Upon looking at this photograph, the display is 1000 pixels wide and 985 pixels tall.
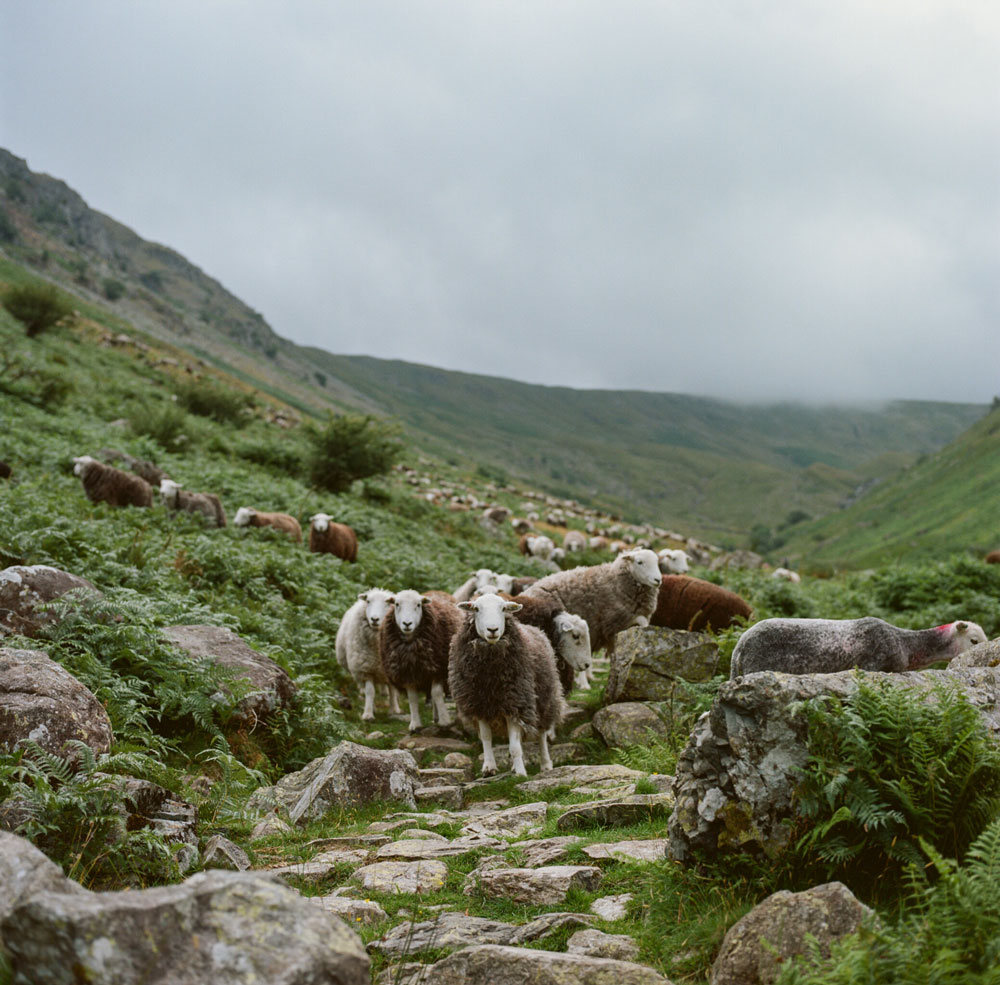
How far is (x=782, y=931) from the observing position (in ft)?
12.3

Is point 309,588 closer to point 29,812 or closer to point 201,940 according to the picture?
point 29,812

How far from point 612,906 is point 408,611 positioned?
22.0 ft

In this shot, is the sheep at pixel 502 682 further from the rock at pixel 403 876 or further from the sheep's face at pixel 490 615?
the rock at pixel 403 876

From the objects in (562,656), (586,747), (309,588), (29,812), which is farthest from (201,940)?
(309,588)

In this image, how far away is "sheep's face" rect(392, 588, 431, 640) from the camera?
1108 cm

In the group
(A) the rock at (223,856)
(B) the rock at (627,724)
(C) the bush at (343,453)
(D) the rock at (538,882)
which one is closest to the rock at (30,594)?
(A) the rock at (223,856)

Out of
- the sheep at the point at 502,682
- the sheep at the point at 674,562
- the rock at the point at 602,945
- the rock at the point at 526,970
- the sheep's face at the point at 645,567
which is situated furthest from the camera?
the sheep at the point at 674,562

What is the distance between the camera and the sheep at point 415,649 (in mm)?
11312

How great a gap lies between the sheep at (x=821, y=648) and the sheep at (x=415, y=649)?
16.1ft

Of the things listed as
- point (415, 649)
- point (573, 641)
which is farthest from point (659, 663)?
point (415, 649)

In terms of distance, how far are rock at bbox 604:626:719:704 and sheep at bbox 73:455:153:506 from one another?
45.2 ft

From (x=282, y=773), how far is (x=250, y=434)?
3274 cm

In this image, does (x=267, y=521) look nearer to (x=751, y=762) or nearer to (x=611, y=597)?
(x=611, y=597)

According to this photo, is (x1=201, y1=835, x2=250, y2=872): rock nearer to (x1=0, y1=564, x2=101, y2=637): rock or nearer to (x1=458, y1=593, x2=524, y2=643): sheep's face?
(x1=0, y1=564, x2=101, y2=637): rock
